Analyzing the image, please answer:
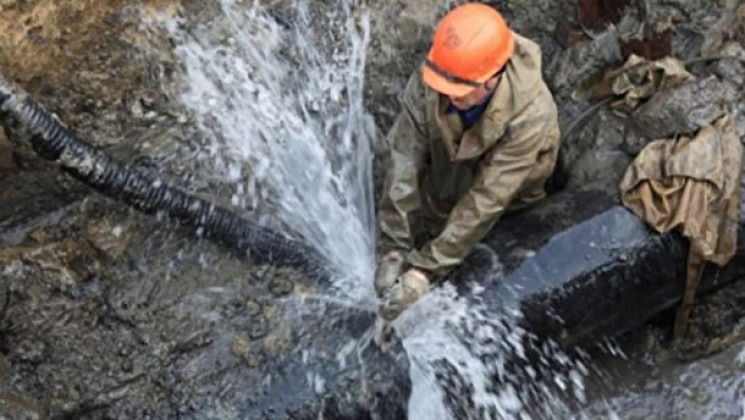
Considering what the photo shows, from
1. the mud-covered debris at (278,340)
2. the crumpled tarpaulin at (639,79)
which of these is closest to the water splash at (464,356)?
the mud-covered debris at (278,340)

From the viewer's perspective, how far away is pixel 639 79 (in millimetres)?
5461

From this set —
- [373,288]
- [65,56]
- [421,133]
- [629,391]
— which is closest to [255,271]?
[373,288]

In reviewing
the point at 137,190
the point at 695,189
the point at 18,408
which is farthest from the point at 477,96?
the point at 18,408

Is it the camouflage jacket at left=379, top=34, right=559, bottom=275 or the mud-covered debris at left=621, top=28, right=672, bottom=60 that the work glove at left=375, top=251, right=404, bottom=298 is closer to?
the camouflage jacket at left=379, top=34, right=559, bottom=275

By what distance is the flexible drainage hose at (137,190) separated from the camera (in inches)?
193

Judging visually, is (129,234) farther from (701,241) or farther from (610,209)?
(701,241)

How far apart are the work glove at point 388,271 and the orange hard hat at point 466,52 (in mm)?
910

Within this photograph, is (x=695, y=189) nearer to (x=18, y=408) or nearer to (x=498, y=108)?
(x=498, y=108)

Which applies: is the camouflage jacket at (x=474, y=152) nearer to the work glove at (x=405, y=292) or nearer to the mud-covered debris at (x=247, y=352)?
the work glove at (x=405, y=292)

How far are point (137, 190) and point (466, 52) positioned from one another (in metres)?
1.92

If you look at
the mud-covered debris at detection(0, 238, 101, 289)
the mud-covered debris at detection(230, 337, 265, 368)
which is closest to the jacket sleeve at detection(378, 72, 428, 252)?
the mud-covered debris at detection(230, 337, 265, 368)

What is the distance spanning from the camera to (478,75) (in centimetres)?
454

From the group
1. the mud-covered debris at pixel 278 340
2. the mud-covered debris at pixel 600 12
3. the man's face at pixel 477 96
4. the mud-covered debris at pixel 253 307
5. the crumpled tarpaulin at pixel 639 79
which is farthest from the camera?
the mud-covered debris at pixel 600 12

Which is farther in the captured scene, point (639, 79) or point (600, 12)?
point (600, 12)
